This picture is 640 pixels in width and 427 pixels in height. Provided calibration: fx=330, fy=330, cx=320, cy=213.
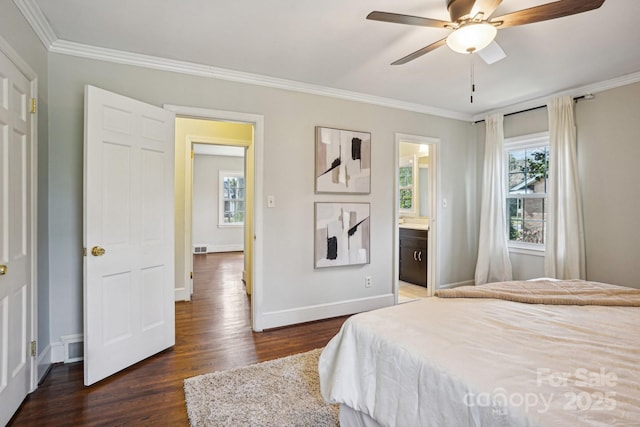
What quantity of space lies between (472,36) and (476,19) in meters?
0.09

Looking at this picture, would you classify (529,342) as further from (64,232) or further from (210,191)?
(210,191)

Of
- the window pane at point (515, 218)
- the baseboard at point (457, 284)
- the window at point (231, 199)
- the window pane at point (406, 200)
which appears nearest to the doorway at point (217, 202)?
the window at point (231, 199)

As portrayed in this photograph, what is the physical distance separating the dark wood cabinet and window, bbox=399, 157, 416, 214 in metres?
0.68

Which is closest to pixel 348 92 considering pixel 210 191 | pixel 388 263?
pixel 388 263

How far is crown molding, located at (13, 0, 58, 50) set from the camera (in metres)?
2.00

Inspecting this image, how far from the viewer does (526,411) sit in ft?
2.90

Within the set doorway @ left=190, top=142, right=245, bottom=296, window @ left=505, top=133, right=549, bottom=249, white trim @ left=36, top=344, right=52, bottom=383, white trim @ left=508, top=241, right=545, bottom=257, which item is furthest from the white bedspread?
doorway @ left=190, top=142, right=245, bottom=296

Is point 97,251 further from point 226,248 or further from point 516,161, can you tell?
point 226,248

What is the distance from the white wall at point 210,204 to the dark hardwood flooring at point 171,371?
187 inches

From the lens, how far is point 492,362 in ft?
3.68

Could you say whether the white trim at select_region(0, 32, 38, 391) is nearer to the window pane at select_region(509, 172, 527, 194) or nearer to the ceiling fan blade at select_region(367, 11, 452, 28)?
the ceiling fan blade at select_region(367, 11, 452, 28)

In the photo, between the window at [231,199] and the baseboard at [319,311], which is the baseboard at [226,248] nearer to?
the window at [231,199]

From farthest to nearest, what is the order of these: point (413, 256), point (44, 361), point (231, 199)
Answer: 1. point (231, 199)
2. point (413, 256)
3. point (44, 361)

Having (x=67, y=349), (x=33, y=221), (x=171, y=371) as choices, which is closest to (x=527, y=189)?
(x=171, y=371)
